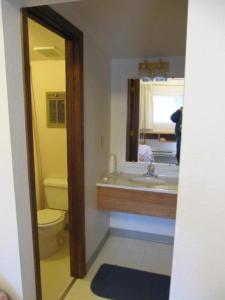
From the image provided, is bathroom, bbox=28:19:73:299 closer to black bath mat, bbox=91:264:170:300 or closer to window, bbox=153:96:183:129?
black bath mat, bbox=91:264:170:300

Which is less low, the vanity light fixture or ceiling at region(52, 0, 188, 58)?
ceiling at region(52, 0, 188, 58)

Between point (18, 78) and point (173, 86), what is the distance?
1.83 m

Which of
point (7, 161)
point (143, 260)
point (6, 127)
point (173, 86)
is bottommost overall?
point (143, 260)

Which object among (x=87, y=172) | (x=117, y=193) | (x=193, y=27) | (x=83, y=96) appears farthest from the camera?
(x=117, y=193)

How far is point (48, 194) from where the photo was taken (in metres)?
2.88

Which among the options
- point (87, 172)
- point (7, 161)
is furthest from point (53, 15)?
point (87, 172)

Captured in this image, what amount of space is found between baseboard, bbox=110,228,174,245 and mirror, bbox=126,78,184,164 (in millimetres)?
911

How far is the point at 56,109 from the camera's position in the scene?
2.89 metres

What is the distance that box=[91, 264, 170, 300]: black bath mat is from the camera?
1.98m

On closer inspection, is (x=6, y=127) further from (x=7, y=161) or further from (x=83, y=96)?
(x=83, y=96)

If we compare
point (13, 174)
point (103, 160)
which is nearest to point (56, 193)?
point (103, 160)

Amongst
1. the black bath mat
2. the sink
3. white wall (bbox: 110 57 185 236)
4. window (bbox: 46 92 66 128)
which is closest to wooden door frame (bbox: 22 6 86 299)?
the black bath mat

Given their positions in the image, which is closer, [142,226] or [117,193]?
[117,193]

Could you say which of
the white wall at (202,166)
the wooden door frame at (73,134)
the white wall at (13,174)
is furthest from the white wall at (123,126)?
the white wall at (202,166)
